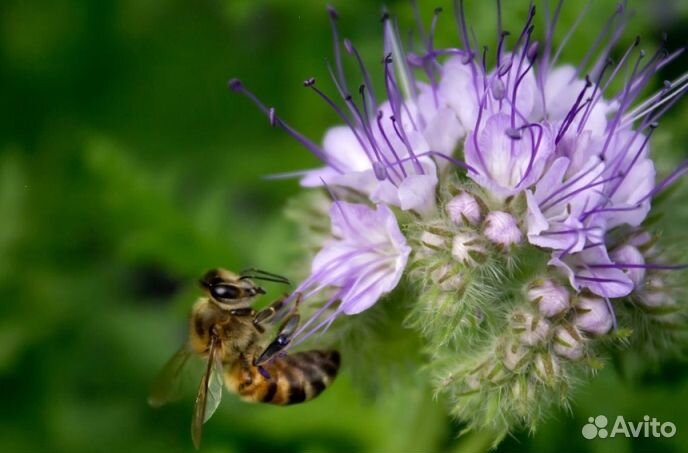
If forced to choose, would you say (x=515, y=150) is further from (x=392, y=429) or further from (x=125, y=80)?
(x=125, y=80)

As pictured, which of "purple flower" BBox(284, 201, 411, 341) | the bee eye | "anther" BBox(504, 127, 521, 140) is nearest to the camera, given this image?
"anther" BBox(504, 127, 521, 140)

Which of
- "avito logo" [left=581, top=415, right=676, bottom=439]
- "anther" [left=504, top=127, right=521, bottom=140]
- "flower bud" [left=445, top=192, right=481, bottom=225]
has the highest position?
"anther" [left=504, top=127, right=521, bottom=140]

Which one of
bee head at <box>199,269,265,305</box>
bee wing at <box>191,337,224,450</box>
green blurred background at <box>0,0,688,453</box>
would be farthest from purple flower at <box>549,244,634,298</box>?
bee wing at <box>191,337,224,450</box>

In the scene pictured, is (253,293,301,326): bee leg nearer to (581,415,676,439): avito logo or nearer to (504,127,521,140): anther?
(504,127,521,140): anther

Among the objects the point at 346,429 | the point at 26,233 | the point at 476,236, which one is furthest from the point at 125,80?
the point at 476,236

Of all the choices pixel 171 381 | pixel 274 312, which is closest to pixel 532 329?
pixel 274 312
